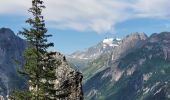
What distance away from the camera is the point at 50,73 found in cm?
3816

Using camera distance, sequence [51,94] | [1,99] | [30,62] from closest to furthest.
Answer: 1. [30,62]
2. [51,94]
3. [1,99]

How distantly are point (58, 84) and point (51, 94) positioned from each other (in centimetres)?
1288

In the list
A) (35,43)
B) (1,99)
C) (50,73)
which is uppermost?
(35,43)

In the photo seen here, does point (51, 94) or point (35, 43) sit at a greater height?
point (35, 43)

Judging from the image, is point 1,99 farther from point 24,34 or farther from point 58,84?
point 24,34

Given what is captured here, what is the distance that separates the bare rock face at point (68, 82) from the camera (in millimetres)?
52516

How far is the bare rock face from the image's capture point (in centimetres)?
5252

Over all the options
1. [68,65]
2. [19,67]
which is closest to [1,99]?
[68,65]

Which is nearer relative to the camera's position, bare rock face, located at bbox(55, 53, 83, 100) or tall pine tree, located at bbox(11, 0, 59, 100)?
tall pine tree, located at bbox(11, 0, 59, 100)

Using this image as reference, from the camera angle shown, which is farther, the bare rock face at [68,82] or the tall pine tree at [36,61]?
the bare rock face at [68,82]

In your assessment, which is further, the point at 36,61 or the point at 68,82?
the point at 68,82

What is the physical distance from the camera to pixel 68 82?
5388cm

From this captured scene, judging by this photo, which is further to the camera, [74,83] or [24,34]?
[74,83]

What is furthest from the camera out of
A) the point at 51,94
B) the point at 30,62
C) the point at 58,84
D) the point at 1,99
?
the point at 1,99
